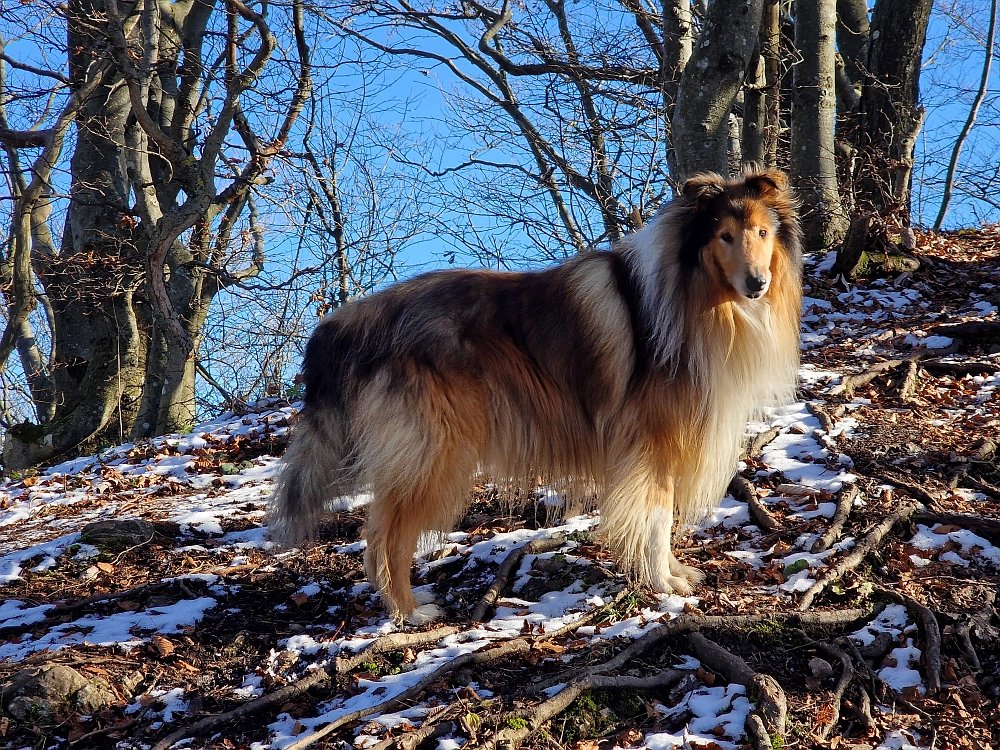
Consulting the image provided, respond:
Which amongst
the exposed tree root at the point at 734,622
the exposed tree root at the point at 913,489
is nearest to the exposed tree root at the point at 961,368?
the exposed tree root at the point at 913,489

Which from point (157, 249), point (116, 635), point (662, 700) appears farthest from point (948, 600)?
point (157, 249)

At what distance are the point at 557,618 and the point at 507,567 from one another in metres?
0.55

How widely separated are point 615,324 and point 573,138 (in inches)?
276

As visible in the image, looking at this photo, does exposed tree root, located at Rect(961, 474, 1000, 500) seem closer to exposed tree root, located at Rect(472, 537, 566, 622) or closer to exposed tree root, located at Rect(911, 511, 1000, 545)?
exposed tree root, located at Rect(911, 511, 1000, 545)

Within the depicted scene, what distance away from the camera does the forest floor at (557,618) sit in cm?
297

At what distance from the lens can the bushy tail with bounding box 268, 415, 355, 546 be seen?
4012 mm

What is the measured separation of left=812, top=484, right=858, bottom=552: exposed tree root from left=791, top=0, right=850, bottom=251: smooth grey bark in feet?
17.0

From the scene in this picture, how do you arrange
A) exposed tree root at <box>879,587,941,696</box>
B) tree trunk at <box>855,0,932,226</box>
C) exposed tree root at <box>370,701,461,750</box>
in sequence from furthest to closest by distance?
tree trunk at <box>855,0,932,226</box> < exposed tree root at <box>879,587,941,696</box> < exposed tree root at <box>370,701,461,750</box>

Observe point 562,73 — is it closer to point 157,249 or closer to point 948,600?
point 157,249

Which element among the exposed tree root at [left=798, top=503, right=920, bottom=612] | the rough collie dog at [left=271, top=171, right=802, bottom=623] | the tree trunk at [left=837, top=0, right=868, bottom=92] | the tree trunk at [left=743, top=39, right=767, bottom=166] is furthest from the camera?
the tree trunk at [left=837, top=0, right=868, bottom=92]

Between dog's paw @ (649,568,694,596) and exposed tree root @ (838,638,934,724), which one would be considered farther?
dog's paw @ (649,568,694,596)

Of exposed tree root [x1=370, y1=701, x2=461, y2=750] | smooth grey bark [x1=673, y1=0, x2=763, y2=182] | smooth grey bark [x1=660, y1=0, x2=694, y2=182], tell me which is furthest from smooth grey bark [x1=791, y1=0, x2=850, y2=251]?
exposed tree root [x1=370, y1=701, x2=461, y2=750]

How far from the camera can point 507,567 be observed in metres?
4.24

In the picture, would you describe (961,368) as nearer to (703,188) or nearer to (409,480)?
(703,188)
